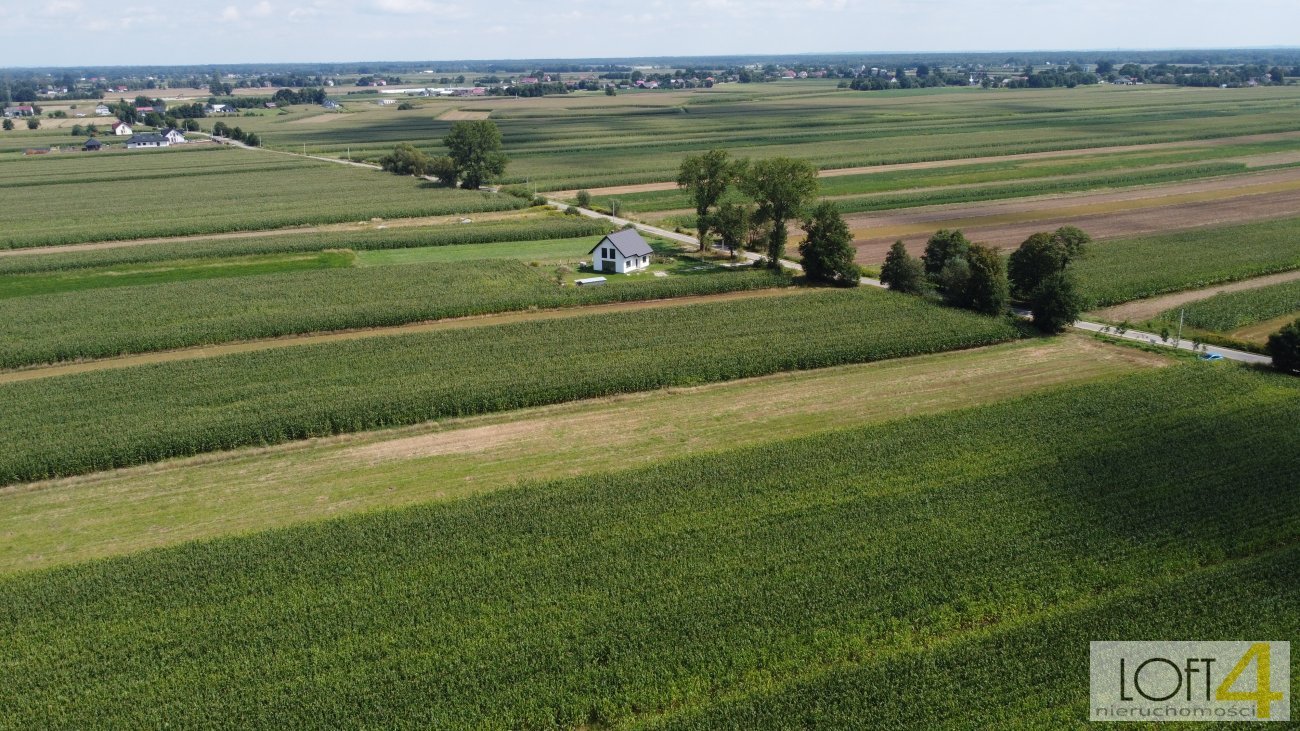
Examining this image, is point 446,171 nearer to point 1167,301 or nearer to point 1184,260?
point 1184,260

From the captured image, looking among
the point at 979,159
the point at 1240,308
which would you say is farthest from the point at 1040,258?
the point at 979,159

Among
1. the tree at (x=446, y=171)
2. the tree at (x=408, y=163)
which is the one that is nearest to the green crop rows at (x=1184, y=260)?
the tree at (x=446, y=171)

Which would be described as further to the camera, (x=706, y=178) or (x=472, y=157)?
(x=472, y=157)

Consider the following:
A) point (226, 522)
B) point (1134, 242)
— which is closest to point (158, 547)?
point (226, 522)

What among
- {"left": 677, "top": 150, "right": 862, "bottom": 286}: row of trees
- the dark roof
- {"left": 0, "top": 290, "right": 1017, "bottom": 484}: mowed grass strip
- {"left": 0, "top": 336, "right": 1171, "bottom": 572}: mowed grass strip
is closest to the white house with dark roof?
the dark roof

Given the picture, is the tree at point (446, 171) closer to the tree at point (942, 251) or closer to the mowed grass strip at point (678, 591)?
the tree at point (942, 251)

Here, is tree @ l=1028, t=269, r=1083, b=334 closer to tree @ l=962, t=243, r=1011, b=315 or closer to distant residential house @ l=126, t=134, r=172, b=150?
tree @ l=962, t=243, r=1011, b=315
